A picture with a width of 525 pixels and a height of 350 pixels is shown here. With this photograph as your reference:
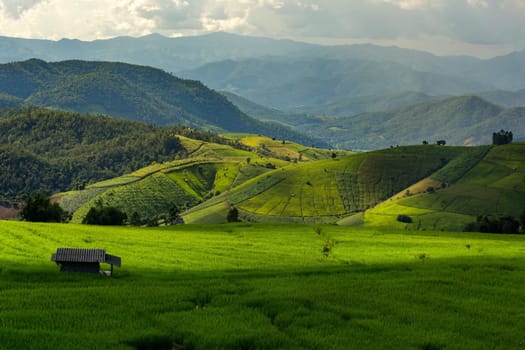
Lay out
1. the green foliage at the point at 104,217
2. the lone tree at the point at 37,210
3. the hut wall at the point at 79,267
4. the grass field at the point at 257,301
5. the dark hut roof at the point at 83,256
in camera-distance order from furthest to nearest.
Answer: the green foliage at the point at 104,217, the lone tree at the point at 37,210, the hut wall at the point at 79,267, the dark hut roof at the point at 83,256, the grass field at the point at 257,301

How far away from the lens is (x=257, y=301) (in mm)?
32562

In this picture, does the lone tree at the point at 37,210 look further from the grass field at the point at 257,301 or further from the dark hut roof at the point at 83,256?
the dark hut roof at the point at 83,256

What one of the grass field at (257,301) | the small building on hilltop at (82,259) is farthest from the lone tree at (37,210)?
the small building on hilltop at (82,259)

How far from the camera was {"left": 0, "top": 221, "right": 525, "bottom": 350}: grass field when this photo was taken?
2523cm

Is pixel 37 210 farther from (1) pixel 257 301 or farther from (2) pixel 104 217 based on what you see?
(1) pixel 257 301

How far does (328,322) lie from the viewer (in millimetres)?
29125

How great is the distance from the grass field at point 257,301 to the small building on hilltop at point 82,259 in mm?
1111

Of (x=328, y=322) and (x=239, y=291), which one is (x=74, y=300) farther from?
(x=328, y=322)

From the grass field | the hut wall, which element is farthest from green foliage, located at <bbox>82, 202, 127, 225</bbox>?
the hut wall

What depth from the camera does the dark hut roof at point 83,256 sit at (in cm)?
3984

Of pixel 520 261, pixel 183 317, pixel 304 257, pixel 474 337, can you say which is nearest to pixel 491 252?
pixel 520 261

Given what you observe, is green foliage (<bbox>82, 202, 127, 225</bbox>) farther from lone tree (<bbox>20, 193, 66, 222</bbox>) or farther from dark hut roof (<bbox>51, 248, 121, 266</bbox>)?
dark hut roof (<bbox>51, 248, 121, 266</bbox>)

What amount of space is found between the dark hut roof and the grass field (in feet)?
3.73

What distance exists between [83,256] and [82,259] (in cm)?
31
